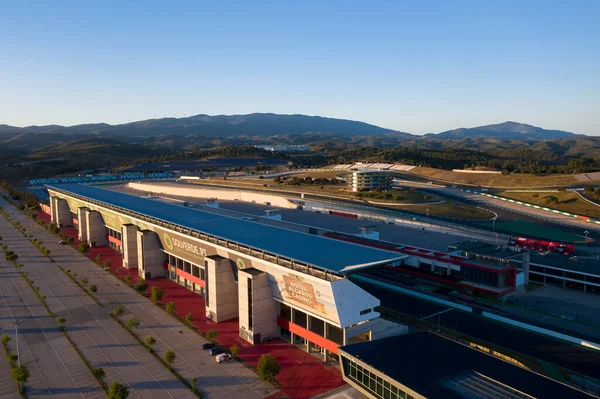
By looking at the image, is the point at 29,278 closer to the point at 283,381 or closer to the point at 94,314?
the point at 94,314

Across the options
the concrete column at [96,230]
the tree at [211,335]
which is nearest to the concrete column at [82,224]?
Result: the concrete column at [96,230]

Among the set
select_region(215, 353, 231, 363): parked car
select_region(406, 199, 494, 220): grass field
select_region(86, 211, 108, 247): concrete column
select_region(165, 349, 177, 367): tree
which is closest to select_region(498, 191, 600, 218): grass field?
select_region(406, 199, 494, 220): grass field

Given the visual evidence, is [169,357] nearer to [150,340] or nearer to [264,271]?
[150,340]

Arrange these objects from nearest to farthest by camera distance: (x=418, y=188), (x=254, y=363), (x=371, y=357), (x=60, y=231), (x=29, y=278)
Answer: (x=371, y=357) → (x=254, y=363) → (x=29, y=278) → (x=60, y=231) → (x=418, y=188)

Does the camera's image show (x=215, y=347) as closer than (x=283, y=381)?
No

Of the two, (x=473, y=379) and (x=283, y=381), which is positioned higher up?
(x=473, y=379)

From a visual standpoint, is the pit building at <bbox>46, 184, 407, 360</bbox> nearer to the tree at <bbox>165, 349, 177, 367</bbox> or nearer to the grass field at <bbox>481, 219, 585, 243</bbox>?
the tree at <bbox>165, 349, 177, 367</bbox>

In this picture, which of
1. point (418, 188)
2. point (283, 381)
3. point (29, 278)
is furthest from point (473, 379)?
point (418, 188)
